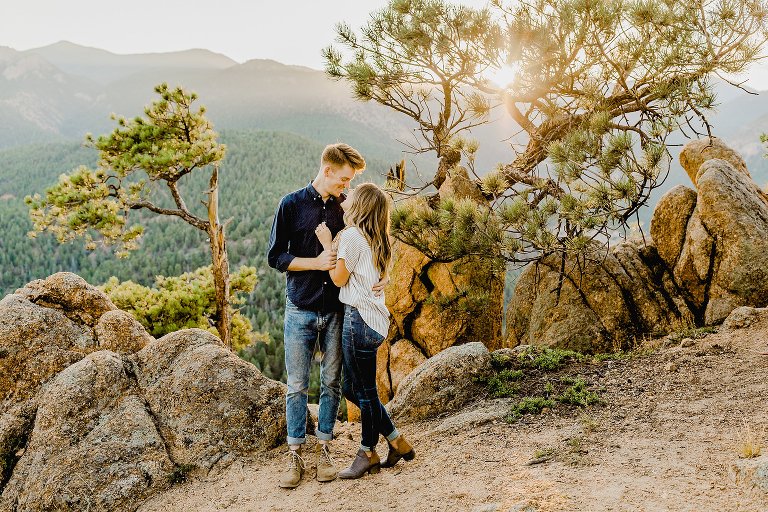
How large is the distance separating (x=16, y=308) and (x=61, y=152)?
123 meters

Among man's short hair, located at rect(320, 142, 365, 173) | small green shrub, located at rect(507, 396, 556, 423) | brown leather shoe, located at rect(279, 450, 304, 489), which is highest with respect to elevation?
man's short hair, located at rect(320, 142, 365, 173)

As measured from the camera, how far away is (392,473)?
4.08 m

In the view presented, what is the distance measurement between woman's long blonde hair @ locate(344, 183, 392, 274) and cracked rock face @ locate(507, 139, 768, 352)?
428cm

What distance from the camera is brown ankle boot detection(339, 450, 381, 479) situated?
4055 millimetres

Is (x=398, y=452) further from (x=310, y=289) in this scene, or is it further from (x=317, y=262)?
(x=317, y=262)

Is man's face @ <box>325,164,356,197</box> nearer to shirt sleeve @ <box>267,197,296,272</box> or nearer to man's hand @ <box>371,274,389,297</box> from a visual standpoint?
shirt sleeve @ <box>267,197,296,272</box>

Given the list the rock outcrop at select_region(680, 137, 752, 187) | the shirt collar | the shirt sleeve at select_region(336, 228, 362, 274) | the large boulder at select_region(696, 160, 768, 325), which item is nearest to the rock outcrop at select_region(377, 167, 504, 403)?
the large boulder at select_region(696, 160, 768, 325)

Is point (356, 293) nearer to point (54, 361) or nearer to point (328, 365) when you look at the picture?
point (328, 365)

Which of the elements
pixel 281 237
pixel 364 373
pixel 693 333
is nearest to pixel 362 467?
pixel 364 373

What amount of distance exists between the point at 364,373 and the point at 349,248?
0.93 metres

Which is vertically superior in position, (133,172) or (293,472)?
(133,172)

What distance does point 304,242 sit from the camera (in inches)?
162

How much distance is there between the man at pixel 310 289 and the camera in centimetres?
400

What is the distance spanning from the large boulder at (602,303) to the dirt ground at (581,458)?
5.11ft
